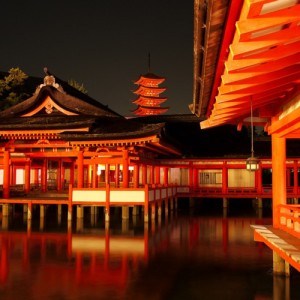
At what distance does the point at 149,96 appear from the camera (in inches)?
2163

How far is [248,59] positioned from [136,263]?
7642mm

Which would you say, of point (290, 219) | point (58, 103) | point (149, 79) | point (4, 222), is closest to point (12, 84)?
point (149, 79)

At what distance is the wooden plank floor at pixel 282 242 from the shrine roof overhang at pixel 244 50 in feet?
9.15

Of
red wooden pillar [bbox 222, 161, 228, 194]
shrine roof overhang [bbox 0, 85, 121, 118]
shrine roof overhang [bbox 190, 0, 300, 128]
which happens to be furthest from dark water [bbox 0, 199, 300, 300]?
red wooden pillar [bbox 222, 161, 228, 194]

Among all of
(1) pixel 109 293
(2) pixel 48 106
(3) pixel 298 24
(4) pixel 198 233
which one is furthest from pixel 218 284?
(2) pixel 48 106

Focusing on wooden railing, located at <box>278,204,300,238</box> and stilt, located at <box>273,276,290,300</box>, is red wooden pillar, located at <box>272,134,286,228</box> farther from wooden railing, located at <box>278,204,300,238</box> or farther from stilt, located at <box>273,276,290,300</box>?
stilt, located at <box>273,276,290,300</box>

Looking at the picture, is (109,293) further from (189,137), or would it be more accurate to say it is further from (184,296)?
(189,137)

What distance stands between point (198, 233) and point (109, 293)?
9005 millimetres

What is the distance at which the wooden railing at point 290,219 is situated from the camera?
29.1 ft

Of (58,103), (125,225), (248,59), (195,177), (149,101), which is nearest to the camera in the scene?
(248,59)

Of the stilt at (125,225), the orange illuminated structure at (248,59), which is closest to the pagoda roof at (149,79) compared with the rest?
the stilt at (125,225)

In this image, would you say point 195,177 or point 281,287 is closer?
point 281,287

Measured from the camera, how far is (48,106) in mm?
24734

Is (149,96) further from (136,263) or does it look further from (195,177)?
(136,263)
